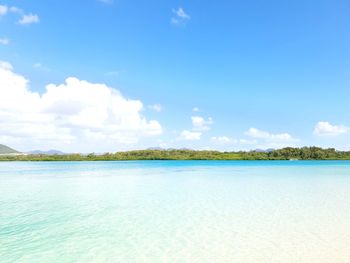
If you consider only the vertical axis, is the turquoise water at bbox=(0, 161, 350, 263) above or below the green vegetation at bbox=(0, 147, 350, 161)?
below

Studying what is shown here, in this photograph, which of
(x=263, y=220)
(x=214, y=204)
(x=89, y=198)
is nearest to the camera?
(x=263, y=220)

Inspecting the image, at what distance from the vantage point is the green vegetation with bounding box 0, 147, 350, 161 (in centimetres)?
10894

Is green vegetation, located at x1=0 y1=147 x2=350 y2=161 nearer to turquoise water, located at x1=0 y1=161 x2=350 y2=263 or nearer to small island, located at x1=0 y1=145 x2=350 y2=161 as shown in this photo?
small island, located at x1=0 y1=145 x2=350 y2=161

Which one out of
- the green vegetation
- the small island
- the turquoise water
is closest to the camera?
the turquoise water

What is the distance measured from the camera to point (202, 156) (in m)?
114

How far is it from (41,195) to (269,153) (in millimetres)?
106074

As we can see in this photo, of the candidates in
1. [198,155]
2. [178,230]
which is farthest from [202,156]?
[178,230]

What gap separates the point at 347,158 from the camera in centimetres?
10756

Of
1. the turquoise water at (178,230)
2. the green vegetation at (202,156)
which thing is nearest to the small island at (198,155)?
the green vegetation at (202,156)

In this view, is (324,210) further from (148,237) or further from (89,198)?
(89,198)

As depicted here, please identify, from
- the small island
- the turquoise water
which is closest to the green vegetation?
the small island

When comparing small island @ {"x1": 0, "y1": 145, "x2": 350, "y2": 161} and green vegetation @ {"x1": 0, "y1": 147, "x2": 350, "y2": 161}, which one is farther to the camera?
small island @ {"x1": 0, "y1": 145, "x2": 350, "y2": 161}

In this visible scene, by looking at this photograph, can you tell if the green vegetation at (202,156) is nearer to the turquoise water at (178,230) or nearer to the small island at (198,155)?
the small island at (198,155)

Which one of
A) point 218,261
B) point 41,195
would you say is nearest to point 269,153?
point 41,195
